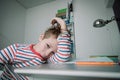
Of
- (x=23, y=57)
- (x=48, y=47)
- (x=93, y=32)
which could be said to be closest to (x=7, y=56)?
(x=23, y=57)

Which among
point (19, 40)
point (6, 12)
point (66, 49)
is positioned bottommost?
point (66, 49)

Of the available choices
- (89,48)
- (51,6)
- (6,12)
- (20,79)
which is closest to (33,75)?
(20,79)

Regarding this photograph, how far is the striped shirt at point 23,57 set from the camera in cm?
65

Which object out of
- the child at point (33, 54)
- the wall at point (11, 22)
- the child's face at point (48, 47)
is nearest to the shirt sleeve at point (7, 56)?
the child at point (33, 54)

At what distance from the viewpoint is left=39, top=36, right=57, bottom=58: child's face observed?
67 cm

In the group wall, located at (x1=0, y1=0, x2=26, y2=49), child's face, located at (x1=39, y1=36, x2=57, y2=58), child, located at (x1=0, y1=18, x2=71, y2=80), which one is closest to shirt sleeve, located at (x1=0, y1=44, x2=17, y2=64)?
child, located at (x1=0, y1=18, x2=71, y2=80)

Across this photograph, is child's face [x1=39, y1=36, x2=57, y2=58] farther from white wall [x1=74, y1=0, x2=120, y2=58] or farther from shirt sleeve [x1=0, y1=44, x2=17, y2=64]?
white wall [x1=74, y1=0, x2=120, y2=58]

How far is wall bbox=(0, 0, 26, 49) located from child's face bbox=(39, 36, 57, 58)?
1.43 m

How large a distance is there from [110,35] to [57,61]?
1.32m

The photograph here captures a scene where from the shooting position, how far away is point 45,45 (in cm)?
68

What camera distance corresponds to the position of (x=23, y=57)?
663mm

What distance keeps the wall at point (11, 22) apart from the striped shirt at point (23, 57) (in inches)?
52.3

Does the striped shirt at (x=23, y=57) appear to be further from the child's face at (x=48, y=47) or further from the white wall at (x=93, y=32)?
the white wall at (x=93, y=32)

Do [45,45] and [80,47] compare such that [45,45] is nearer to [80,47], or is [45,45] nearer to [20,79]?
[20,79]
